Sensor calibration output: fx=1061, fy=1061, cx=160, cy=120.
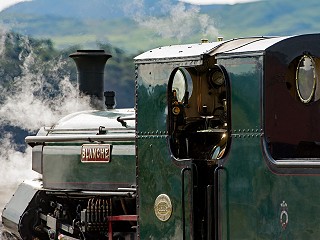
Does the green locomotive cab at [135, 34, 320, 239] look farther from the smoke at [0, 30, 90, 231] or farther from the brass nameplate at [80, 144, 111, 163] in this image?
the smoke at [0, 30, 90, 231]

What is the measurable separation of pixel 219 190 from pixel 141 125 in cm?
116

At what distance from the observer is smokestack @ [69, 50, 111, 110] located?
46.9ft

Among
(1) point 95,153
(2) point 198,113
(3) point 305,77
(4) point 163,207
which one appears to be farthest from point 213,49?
(1) point 95,153

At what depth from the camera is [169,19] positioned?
1844 cm

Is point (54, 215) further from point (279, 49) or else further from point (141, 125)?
point (279, 49)

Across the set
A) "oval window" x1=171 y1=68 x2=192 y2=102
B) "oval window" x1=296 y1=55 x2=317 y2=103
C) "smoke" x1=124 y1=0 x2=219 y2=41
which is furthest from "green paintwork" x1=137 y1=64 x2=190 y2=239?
"smoke" x1=124 y1=0 x2=219 y2=41

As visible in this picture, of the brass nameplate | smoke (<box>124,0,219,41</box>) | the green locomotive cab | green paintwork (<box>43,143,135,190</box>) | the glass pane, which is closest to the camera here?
the green locomotive cab

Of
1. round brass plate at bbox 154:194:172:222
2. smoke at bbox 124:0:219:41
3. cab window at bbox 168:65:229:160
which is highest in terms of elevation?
smoke at bbox 124:0:219:41

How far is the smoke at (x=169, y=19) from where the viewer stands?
59.3 ft

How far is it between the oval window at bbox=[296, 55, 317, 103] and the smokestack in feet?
16.8

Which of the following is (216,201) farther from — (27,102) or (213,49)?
(27,102)

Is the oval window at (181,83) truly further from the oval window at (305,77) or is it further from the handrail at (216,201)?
the oval window at (305,77)

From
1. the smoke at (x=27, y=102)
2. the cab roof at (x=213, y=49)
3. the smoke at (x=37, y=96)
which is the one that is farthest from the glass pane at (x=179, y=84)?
the smoke at (x=37, y=96)

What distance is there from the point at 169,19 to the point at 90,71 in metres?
4.35
